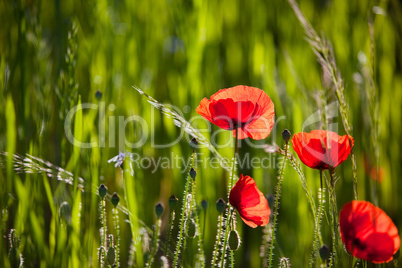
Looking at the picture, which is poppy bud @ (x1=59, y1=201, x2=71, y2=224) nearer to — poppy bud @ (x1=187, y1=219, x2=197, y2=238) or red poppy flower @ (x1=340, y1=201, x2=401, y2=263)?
poppy bud @ (x1=187, y1=219, x2=197, y2=238)

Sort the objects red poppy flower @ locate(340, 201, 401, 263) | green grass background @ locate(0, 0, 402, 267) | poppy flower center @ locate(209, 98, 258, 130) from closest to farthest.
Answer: red poppy flower @ locate(340, 201, 401, 263) → poppy flower center @ locate(209, 98, 258, 130) → green grass background @ locate(0, 0, 402, 267)

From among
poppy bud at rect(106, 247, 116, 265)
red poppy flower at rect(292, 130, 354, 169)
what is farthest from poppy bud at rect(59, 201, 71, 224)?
red poppy flower at rect(292, 130, 354, 169)

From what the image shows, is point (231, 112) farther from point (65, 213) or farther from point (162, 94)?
point (162, 94)

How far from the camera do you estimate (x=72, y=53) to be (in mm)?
790

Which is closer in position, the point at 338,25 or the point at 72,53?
the point at 72,53

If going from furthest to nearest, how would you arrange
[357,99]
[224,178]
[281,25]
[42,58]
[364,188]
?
[281,25] < [357,99] < [224,178] < [364,188] < [42,58]

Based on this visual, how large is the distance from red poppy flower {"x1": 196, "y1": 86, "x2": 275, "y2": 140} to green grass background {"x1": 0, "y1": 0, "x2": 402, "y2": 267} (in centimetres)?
17

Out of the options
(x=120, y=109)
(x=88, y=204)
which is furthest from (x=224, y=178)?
(x=88, y=204)

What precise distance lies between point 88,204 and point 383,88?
1.00 m

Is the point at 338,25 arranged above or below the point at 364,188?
above

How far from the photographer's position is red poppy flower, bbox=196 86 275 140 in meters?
0.67

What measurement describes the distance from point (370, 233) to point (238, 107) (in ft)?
0.86

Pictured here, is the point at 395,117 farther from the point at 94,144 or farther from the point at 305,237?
the point at 94,144

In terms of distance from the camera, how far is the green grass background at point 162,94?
82cm
